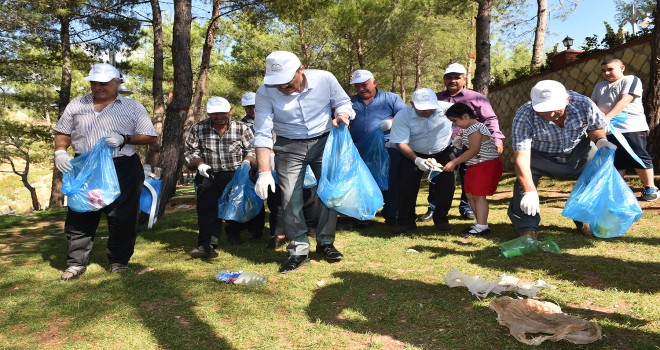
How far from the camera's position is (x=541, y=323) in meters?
2.37

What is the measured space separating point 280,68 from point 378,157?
2136mm

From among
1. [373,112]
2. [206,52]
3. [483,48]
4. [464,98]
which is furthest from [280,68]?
[206,52]

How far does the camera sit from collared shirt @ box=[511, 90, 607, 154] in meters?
4.04

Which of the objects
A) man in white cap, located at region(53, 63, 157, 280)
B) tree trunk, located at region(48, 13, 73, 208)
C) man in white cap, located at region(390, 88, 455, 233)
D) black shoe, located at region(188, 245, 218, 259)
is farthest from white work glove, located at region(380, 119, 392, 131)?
tree trunk, located at region(48, 13, 73, 208)

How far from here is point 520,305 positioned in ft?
8.27

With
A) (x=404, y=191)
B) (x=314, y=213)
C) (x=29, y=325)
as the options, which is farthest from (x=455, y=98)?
(x=29, y=325)

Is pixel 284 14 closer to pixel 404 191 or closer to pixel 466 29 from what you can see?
pixel 404 191

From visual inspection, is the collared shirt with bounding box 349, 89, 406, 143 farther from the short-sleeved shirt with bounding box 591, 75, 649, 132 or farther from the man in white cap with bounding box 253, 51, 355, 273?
the short-sleeved shirt with bounding box 591, 75, 649, 132

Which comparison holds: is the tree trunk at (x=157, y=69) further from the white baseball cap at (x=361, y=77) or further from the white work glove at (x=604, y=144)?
the white work glove at (x=604, y=144)

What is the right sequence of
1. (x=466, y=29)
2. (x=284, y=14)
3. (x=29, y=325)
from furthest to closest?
(x=466, y=29), (x=284, y=14), (x=29, y=325)

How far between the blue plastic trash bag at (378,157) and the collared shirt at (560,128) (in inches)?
62.8

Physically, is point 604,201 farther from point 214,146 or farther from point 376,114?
point 214,146

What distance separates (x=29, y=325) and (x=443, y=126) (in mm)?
3718

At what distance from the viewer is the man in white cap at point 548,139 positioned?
387cm
